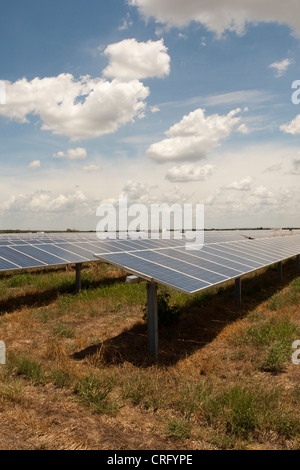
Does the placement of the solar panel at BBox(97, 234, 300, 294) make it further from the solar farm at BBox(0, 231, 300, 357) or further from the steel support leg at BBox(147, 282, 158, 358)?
the steel support leg at BBox(147, 282, 158, 358)

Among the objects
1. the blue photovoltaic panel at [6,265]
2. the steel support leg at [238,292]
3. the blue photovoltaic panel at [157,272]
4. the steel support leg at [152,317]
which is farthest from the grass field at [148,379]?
the blue photovoltaic panel at [157,272]

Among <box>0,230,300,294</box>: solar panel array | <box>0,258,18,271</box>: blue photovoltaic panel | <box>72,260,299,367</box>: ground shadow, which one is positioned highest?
<box>0,230,300,294</box>: solar panel array

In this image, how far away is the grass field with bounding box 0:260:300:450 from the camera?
5.80 m

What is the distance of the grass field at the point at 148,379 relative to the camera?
5.80 metres

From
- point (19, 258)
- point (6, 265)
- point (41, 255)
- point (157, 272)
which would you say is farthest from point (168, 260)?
point (41, 255)

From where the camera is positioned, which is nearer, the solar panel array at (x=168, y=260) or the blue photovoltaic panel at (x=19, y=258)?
the solar panel array at (x=168, y=260)

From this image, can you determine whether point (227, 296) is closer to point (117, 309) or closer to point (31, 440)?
point (117, 309)

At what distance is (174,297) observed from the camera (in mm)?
16766

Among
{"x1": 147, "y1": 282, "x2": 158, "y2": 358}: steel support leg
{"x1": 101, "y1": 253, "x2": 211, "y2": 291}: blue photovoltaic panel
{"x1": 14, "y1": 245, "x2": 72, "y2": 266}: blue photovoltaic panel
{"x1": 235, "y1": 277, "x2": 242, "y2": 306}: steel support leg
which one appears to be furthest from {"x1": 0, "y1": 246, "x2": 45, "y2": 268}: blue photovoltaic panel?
{"x1": 235, "y1": 277, "x2": 242, "y2": 306}: steel support leg

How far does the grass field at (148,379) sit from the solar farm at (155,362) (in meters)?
0.03

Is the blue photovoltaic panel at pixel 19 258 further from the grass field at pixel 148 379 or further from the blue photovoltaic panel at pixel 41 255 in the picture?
the grass field at pixel 148 379

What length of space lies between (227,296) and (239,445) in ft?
40.7

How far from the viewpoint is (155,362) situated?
922 centimetres

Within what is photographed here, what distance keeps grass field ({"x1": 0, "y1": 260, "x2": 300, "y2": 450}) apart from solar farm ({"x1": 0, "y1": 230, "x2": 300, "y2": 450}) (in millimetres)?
31
